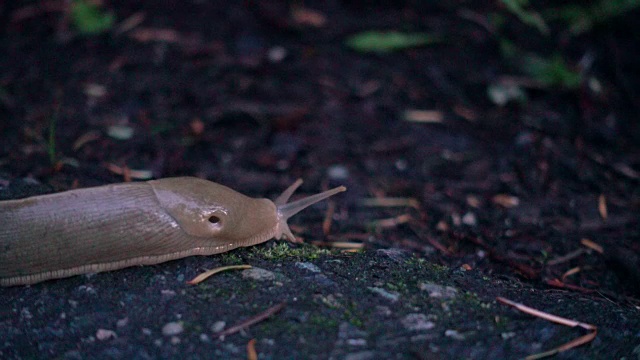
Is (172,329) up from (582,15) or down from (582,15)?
down

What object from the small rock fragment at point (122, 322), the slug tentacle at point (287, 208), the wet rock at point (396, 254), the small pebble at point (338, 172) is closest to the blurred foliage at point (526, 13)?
the small pebble at point (338, 172)

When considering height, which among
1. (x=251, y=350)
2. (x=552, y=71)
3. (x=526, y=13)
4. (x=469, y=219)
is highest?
(x=526, y=13)

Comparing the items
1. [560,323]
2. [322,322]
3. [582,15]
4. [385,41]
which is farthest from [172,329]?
[582,15]

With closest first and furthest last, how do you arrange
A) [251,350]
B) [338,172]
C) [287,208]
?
[251,350]
[287,208]
[338,172]

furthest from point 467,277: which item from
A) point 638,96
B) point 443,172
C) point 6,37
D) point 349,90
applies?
point 6,37

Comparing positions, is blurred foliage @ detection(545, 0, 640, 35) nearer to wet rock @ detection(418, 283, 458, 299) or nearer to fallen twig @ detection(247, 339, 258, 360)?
wet rock @ detection(418, 283, 458, 299)

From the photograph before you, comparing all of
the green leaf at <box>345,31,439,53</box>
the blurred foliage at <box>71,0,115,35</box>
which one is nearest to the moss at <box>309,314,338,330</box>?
the green leaf at <box>345,31,439,53</box>

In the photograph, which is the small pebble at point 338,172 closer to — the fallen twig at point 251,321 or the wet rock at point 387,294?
the wet rock at point 387,294

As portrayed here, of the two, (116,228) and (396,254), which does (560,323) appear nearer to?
(396,254)
